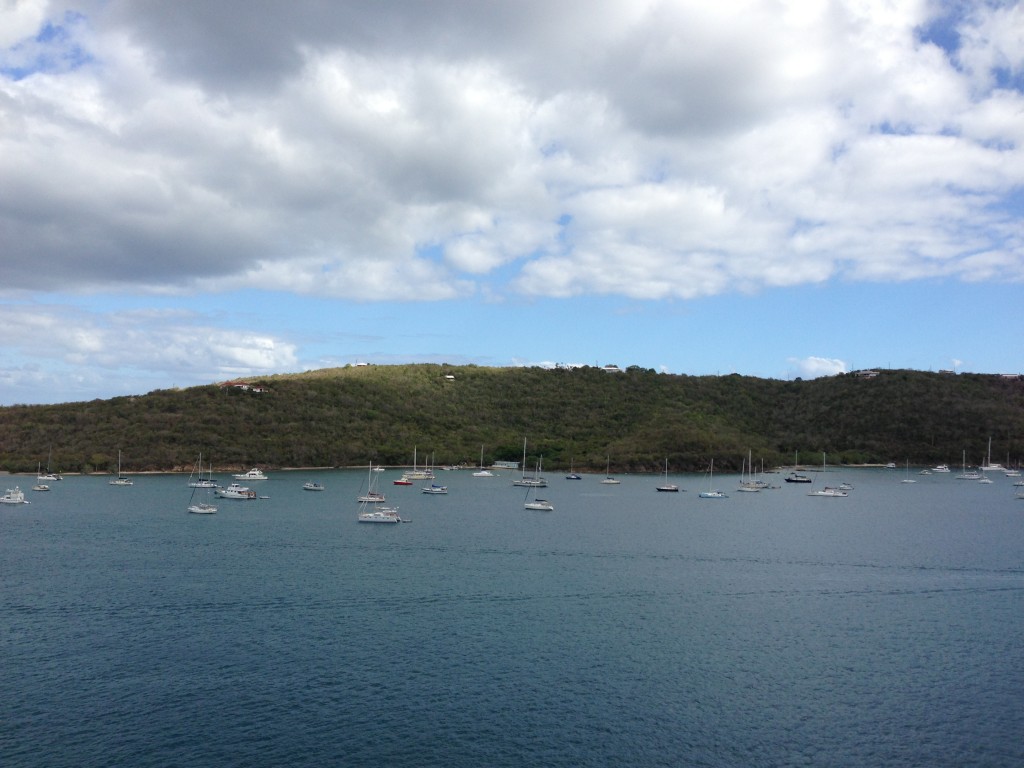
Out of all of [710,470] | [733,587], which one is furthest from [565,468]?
[733,587]

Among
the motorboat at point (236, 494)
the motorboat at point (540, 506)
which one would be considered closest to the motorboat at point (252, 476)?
the motorboat at point (236, 494)

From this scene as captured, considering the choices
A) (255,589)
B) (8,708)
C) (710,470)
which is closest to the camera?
(8,708)

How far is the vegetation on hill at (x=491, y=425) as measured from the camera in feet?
457

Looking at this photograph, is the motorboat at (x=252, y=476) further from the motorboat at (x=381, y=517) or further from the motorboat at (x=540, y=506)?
the motorboat at (x=540, y=506)

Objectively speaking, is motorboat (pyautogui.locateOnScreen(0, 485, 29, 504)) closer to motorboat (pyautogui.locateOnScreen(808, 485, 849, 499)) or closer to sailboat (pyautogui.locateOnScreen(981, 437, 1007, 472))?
A: motorboat (pyautogui.locateOnScreen(808, 485, 849, 499))

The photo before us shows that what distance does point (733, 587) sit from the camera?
5212cm

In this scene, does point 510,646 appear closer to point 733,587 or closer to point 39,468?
point 733,587

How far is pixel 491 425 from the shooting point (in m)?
174

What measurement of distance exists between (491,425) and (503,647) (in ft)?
446

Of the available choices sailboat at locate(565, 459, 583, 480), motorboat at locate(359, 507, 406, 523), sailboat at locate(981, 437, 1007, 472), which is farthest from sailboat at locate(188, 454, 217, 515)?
sailboat at locate(981, 437, 1007, 472)

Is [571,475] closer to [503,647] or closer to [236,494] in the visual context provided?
[236,494]

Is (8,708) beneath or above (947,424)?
beneath

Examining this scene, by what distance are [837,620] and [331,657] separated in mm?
25915

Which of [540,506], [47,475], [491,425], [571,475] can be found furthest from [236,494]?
[491,425]
